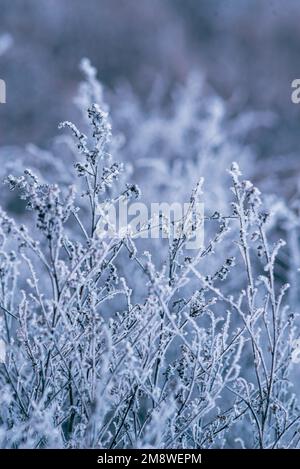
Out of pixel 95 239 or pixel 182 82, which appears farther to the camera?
pixel 182 82

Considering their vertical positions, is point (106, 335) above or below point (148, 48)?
below

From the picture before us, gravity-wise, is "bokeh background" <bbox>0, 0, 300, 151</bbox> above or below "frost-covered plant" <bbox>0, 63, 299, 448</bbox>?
above

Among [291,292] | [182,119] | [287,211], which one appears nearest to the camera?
[287,211]

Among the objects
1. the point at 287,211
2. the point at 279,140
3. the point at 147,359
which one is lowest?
the point at 147,359

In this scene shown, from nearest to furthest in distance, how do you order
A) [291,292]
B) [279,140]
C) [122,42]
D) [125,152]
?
[291,292] → [125,152] → [279,140] → [122,42]

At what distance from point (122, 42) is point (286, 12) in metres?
1.72

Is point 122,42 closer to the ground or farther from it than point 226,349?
farther from it

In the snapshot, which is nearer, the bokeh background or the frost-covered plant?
the frost-covered plant

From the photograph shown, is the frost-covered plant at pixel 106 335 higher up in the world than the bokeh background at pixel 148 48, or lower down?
lower down

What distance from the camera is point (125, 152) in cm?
400

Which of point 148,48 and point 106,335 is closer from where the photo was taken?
point 106,335

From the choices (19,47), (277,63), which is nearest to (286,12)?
(277,63)

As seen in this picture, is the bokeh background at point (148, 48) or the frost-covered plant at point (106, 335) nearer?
the frost-covered plant at point (106, 335)

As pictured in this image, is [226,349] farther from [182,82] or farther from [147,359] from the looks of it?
[182,82]
